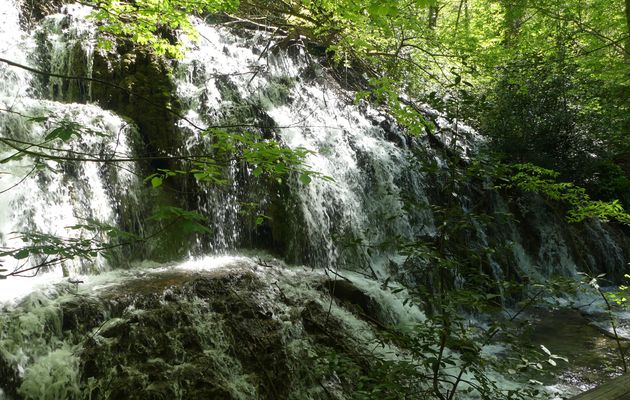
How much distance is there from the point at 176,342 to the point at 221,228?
322cm

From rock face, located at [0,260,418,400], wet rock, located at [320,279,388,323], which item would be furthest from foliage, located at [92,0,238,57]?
wet rock, located at [320,279,388,323]

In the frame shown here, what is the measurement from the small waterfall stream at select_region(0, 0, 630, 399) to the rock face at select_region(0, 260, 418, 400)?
16mm

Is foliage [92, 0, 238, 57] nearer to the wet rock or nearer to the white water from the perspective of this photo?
the white water

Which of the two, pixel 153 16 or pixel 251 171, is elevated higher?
pixel 153 16

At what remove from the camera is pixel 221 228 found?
7.26m

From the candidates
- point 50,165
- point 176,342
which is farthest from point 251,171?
point 176,342

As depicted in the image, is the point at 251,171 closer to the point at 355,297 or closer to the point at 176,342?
the point at 355,297

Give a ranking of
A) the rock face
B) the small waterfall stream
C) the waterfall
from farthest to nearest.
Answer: the waterfall, the small waterfall stream, the rock face

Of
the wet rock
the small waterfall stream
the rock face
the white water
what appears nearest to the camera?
the rock face

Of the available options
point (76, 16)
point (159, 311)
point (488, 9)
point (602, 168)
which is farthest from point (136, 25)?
point (602, 168)

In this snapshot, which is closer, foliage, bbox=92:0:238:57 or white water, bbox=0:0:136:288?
white water, bbox=0:0:136:288

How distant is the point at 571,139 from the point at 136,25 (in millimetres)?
10136

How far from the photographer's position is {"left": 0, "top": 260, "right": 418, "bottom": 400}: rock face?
3.67 metres

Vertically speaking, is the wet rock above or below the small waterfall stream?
below
